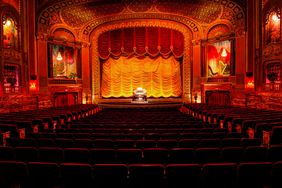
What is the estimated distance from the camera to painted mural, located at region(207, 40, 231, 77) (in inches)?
601

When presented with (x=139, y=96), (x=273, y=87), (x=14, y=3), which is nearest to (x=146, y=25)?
(x=139, y=96)

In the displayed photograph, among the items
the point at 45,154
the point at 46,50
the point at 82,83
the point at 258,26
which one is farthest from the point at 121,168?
the point at 82,83

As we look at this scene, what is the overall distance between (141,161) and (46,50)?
13617 millimetres

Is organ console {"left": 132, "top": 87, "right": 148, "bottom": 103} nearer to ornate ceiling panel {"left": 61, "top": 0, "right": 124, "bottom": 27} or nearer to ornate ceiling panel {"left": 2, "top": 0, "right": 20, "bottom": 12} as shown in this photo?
ornate ceiling panel {"left": 61, "top": 0, "right": 124, "bottom": 27}

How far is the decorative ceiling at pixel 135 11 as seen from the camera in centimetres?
1411

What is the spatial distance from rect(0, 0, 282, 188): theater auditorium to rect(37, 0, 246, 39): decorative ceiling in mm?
73

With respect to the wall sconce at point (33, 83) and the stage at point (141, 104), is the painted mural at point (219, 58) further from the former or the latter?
the wall sconce at point (33, 83)

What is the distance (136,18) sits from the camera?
675 inches

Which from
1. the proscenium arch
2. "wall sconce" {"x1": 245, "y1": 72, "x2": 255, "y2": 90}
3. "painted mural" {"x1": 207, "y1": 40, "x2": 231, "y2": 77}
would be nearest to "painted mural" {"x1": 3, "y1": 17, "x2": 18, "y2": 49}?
the proscenium arch

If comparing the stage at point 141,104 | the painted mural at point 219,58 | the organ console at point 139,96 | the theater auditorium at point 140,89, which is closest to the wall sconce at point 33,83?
the theater auditorium at point 140,89

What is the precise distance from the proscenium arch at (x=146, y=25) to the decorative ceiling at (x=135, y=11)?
48cm

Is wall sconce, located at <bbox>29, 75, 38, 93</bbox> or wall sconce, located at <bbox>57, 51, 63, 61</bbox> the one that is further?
wall sconce, located at <bbox>57, 51, 63, 61</bbox>

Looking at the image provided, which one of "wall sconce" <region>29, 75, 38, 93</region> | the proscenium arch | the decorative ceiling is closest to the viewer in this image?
"wall sconce" <region>29, 75, 38, 93</region>

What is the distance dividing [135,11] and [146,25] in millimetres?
1637
